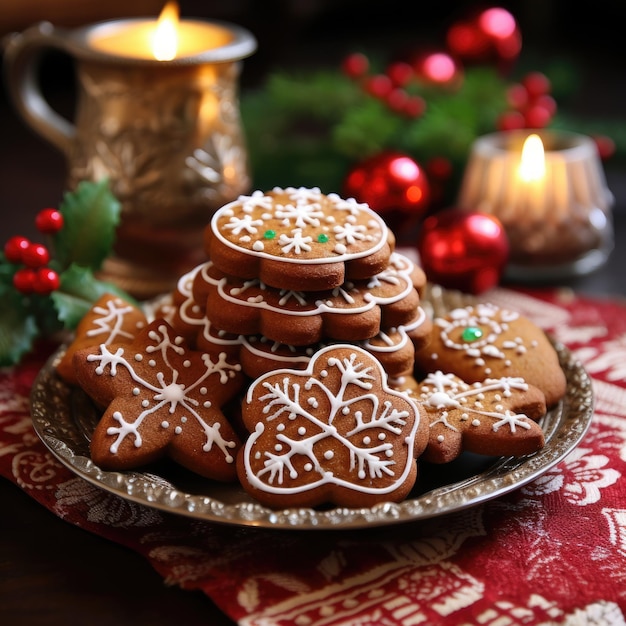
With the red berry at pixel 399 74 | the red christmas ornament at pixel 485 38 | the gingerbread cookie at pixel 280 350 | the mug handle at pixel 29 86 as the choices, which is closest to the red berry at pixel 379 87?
the red berry at pixel 399 74

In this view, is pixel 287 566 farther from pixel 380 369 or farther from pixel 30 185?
pixel 30 185

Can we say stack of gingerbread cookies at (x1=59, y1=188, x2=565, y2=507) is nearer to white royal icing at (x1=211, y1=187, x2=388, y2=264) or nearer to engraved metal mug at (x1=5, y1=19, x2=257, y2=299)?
white royal icing at (x1=211, y1=187, x2=388, y2=264)

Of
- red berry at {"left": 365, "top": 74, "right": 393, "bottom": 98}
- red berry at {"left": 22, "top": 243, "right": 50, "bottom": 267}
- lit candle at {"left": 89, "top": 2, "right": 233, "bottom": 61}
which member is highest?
lit candle at {"left": 89, "top": 2, "right": 233, "bottom": 61}

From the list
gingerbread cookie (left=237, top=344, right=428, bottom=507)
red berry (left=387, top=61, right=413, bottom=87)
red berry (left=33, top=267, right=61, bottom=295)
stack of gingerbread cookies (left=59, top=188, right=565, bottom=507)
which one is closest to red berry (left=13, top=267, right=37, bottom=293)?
red berry (left=33, top=267, right=61, bottom=295)

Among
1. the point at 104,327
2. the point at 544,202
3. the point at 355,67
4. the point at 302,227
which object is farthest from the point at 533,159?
the point at 104,327

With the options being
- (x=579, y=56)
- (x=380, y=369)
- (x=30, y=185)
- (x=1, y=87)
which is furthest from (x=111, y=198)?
(x=579, y=56)

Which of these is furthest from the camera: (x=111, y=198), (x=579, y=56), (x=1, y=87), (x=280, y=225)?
(x=579, y=56)

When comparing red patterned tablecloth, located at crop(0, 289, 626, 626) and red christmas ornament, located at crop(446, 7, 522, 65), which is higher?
red christmas ornament, located at crop(446, 7, 522, 65)

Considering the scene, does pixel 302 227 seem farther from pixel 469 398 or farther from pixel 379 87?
pixel 379 87
